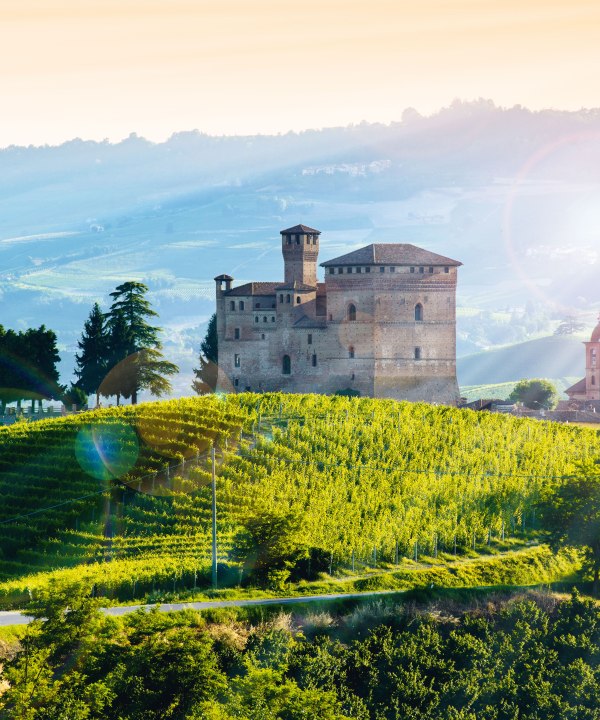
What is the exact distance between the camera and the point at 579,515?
43.6 metres

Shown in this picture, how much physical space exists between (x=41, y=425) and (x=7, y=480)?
23.9 feet

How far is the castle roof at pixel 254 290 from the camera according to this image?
82.2 metres

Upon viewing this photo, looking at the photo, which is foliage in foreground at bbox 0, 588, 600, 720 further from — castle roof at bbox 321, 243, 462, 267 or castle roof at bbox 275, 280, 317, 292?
castle roof at bbox 275, 280, 317, 292

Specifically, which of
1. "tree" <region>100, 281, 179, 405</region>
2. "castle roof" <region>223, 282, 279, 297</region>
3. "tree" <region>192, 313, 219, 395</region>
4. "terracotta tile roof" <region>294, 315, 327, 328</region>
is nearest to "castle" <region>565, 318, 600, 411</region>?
"terracotta tile roof" <region>294, 315, 327, 328</region>

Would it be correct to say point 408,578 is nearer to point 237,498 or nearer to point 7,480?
point 237,498

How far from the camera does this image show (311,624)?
36.8m

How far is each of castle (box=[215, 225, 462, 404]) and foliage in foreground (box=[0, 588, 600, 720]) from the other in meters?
41.2

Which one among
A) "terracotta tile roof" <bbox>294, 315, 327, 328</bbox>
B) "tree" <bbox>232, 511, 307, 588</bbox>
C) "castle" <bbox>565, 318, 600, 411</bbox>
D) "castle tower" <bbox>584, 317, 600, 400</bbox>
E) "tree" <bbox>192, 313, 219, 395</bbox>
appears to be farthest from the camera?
"castle tower" <bbox>584, 317, 600, 400</bbox>

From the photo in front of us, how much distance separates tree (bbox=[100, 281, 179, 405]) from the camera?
75562 mm

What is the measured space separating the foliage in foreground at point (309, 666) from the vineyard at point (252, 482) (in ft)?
16.4

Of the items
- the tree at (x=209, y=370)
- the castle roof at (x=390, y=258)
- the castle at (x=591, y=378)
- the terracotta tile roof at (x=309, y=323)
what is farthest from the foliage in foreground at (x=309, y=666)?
the castle at (x=591, y=378)

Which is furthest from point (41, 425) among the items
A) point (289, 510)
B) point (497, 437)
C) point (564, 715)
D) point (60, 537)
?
point (564, 715)

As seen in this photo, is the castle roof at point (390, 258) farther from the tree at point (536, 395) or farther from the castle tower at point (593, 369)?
the castle tower at point (593, 369)

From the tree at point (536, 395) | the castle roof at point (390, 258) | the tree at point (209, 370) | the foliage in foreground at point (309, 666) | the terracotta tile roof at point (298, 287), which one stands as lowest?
the foliage in foreground at point (309, 666)
